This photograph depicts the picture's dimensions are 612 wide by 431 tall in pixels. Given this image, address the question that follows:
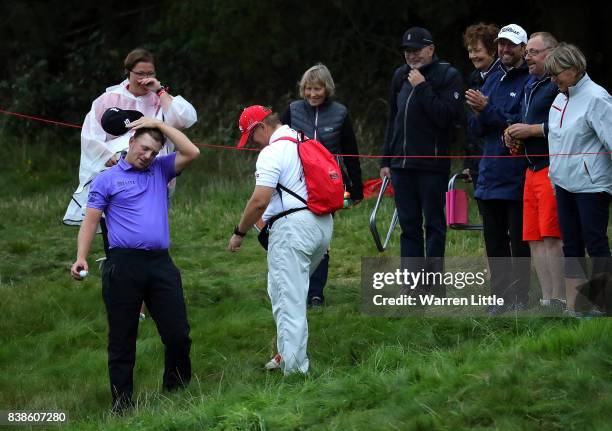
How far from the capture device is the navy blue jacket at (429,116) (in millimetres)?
9891

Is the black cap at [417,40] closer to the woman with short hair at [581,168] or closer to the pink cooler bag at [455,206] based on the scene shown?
the pink cooler bag at [455,206]

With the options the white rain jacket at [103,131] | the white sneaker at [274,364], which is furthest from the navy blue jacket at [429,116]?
the white sneaker at [274,364]

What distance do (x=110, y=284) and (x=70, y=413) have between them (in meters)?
0.94

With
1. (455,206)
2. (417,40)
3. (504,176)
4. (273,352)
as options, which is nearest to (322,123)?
(417,40)

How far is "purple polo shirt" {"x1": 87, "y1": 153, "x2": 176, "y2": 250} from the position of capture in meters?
8.23

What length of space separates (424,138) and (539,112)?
45.6 inches

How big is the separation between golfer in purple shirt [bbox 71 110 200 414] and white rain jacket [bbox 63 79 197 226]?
1393 mm

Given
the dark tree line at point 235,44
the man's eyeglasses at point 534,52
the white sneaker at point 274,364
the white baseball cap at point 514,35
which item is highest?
the dark tree line at point 235,44

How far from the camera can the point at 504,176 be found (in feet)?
30.4

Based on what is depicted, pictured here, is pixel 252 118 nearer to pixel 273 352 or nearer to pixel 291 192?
pixel 291 192

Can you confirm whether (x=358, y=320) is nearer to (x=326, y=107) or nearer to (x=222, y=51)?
(x=326, y=107)

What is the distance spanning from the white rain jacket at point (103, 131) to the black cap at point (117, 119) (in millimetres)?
697

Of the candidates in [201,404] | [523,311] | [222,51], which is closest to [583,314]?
[523,311]

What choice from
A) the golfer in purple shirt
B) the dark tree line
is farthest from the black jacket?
the dark tree line
